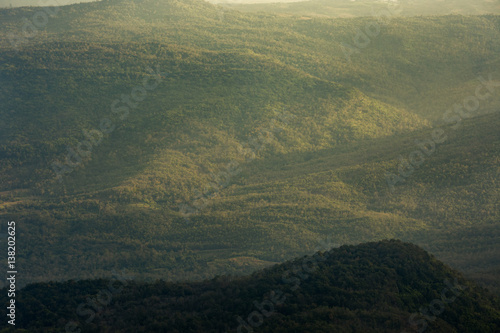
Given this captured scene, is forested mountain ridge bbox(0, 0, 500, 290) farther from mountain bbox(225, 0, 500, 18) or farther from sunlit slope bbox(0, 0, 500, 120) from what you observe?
mountain bbox(225, 0, 500, 18)

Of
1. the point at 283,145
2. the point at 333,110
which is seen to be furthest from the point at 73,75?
the point at 333,110

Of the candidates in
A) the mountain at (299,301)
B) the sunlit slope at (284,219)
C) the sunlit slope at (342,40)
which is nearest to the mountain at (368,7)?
the sunlit slope at (342,40)

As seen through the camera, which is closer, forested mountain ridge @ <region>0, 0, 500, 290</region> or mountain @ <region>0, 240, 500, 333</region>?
mountain @ <region>0, 240, 500, 333</region>

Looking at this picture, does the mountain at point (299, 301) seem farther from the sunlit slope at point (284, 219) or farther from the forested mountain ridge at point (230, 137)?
Answer: the forested mountain ridge at point (230, 137)

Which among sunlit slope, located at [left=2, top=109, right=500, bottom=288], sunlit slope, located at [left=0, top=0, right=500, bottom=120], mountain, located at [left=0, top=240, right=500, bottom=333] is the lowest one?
sunlit slope, located at [left=2, top=109, right=500, bottom=288]

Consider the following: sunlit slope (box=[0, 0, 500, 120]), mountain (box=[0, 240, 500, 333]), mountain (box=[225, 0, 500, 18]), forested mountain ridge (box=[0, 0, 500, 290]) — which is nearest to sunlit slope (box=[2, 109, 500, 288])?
forested mountain ridge (box=[0, 0, 500, 290])

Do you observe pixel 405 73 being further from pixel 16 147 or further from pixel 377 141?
pixel 16 147
